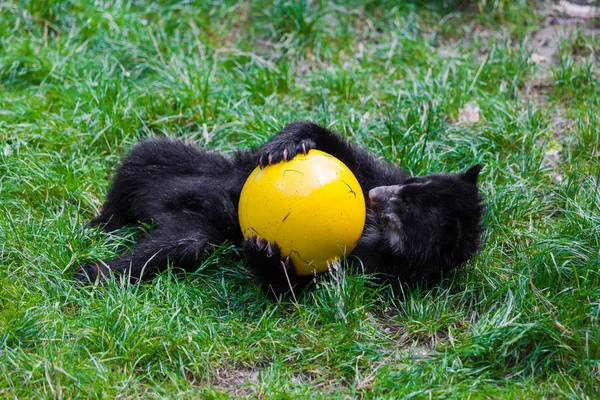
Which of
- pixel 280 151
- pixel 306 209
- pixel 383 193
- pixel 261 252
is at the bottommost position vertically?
pixel 261 252

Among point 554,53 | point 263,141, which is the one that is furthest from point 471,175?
point 554,53

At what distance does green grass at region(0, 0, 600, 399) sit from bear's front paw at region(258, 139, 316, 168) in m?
0.79

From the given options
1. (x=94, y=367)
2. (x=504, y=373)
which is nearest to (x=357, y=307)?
(x=504, y=373)

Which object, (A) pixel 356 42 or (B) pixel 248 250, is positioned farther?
(A) pixel 356 42

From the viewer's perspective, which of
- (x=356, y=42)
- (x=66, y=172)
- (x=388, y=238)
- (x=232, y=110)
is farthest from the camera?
(x=356, y=42)

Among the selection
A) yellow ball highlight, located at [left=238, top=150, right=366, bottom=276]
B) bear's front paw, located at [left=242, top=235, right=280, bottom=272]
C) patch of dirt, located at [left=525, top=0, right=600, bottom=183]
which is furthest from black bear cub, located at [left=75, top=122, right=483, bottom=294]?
patch of dirt, located at [left=525, top=0, right=600, bottom=183]

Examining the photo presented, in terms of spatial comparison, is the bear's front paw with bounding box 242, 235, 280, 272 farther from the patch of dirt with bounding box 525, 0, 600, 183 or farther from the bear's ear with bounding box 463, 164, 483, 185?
the patch of dirt with bounding box 525, 0, 600, 183

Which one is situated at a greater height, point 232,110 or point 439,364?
point 232,110

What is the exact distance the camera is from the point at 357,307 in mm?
4875

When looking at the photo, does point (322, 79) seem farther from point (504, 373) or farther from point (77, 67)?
point (504, 373)

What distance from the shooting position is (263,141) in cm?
655

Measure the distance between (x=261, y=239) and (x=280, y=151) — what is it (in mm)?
587

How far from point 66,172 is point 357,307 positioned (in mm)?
2745

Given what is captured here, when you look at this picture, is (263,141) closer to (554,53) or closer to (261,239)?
(261,239)
